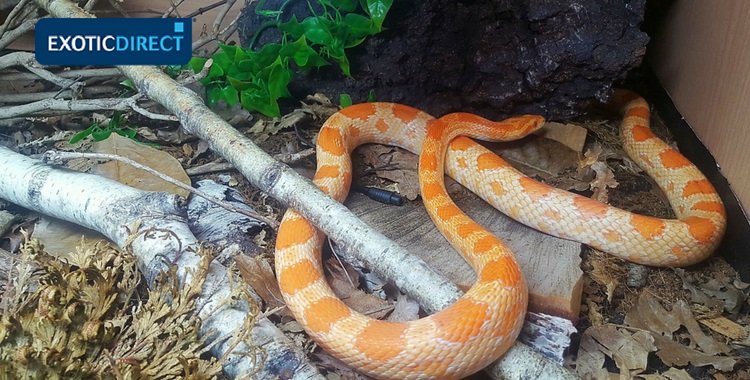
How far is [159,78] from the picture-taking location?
2752 millimetres

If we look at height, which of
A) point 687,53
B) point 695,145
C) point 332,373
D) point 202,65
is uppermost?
point 687,53

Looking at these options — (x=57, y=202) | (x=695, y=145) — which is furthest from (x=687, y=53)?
(x=57, y=202)

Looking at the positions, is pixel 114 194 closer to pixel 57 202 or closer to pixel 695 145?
pixel 57 202

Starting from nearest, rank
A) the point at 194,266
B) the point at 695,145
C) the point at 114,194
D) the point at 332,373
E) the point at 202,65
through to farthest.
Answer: the point at 332,373
the point at 194,266
the point at 114,194
the point at 202,65
the point at 695,145

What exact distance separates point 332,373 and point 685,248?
1.69m

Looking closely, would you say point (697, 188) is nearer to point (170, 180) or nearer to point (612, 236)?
point (612, 236)

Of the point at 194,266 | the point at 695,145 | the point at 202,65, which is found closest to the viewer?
the point at 194,266

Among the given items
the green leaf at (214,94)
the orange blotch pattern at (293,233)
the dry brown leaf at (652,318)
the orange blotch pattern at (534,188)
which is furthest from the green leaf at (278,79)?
the dry brown leaf at (652,318)

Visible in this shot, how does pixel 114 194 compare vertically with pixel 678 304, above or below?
above

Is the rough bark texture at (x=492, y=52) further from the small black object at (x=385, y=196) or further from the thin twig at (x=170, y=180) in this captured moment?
the thin twig at (x=170, y=180)

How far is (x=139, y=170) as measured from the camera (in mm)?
2684

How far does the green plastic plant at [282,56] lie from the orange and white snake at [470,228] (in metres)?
0.36

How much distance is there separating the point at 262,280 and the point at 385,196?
77cm

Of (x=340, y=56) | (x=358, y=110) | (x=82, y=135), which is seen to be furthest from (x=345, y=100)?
(x=82, y=135)
